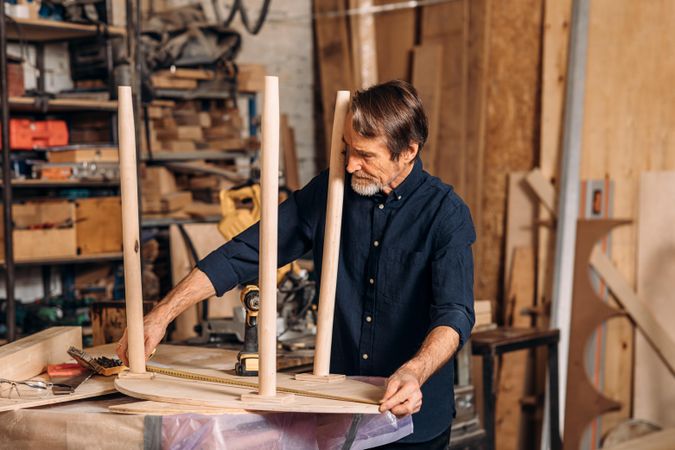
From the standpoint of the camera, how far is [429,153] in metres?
5.12

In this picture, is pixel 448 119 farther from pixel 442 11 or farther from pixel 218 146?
pixel 218 146

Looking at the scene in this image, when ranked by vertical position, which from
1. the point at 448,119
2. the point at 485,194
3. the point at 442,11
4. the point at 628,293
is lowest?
the point at 628,293

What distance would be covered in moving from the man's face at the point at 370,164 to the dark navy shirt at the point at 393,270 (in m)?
0.06

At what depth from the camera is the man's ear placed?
2213mm

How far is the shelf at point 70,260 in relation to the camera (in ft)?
16.1

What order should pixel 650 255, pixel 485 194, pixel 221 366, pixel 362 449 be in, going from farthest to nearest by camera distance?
1. pixel 485 194
2. pixel 650 255
3. pixel 221 366
4. pixel 362 449

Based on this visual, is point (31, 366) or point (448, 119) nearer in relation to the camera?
point (31, 366)

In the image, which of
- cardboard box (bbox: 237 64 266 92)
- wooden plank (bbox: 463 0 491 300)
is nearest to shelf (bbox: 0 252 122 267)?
cardboard box (bbox: 237 64 266 92)

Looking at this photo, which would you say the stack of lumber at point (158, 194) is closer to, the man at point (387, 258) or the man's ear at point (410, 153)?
the man at point (387, 258)

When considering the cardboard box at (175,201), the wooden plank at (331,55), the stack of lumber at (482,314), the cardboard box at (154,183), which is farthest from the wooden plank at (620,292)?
the cardboard box at (154,183)

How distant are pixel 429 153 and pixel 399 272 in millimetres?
2939

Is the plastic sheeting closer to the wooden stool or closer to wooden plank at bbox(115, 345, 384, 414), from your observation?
wooden plank at bbox(115, 345, 384, 414)

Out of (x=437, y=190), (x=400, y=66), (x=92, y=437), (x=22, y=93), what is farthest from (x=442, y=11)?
(x=92, y=437)

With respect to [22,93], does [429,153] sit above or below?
below
